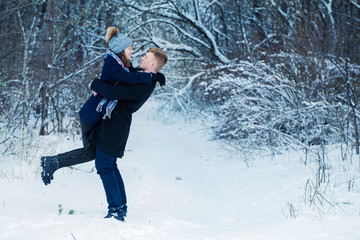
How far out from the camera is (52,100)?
9.75m

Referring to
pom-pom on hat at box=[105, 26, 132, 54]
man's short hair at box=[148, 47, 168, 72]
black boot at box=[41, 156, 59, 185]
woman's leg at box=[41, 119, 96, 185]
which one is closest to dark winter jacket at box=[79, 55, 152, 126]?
pom-pom on hat at box=[105, 26, 132, 54]

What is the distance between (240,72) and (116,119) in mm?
6180

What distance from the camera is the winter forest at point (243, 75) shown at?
22.8ft

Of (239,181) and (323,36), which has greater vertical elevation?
(323,36)

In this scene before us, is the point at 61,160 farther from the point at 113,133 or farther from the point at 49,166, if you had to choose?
the point at 113,133

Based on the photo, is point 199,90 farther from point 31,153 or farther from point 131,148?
point 31,153

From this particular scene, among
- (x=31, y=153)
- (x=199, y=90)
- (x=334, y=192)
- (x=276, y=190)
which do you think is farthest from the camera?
(x=199, y=90)

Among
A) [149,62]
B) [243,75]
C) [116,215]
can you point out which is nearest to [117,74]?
[149,62]

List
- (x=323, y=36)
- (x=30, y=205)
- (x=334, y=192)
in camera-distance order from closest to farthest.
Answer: (x=30, y=205)
(x=334, y=192)
(x=323, y=36)

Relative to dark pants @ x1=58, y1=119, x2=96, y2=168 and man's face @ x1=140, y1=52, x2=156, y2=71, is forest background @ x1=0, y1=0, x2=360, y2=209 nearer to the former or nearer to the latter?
dark pants @ x1=58, y1=119, x2=96, y2=168

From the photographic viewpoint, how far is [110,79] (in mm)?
3551

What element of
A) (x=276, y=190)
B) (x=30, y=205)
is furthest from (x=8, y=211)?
(x=276, y=190)

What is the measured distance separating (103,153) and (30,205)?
2.96ft

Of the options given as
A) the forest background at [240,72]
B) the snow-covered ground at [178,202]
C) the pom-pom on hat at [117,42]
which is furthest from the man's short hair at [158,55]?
the forest background at [240,72]
